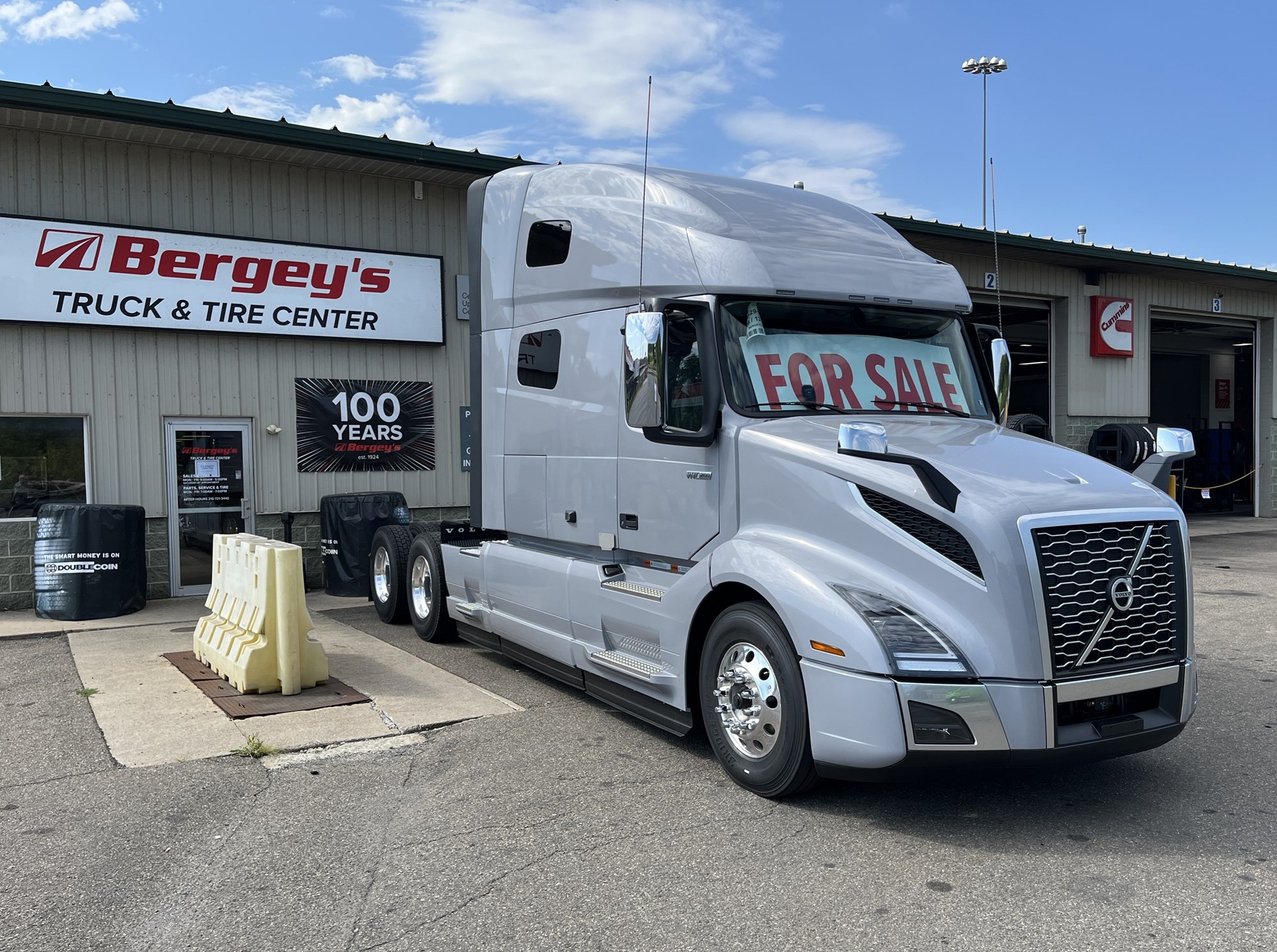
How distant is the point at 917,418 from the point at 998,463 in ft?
2.78

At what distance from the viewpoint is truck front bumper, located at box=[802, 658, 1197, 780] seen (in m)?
4.16

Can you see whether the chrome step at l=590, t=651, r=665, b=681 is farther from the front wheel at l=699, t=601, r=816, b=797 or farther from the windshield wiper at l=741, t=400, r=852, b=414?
the windshield wiper at l=741, t=400, r=852, b=414

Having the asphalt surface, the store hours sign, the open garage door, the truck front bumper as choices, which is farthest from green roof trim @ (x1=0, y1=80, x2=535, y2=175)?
the open garage door

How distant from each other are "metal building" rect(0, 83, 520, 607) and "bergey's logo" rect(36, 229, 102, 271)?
0.02 m

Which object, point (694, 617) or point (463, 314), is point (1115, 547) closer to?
point (694, 617)

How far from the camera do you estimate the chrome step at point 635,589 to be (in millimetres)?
5730

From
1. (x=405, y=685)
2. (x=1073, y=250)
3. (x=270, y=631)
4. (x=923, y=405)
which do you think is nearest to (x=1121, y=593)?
(x=923, y=405)

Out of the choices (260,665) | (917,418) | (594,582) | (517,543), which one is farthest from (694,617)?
(260,665)

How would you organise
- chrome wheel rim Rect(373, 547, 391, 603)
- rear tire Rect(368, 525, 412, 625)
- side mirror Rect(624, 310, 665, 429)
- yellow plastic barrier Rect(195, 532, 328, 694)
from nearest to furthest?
1. side mirror Rect(624, 310, 665, 429)
2. yellow plastic barrier Rect(195, 532, 328, 694)
3. rear tire Rect(368, 525, 412, 625)
4. chrome wheel rim Rect(373, 547, 391, 603)

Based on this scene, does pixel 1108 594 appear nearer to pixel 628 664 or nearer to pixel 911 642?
pixel 911 642

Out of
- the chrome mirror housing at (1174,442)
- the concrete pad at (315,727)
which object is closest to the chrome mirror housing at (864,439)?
the chrome mirror housing at (1174,442)

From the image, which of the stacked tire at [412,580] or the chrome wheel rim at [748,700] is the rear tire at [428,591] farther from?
the chrome wheel rim at [748,700]

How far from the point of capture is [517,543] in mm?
7531

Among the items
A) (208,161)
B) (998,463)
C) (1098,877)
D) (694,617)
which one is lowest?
(1098,877)
